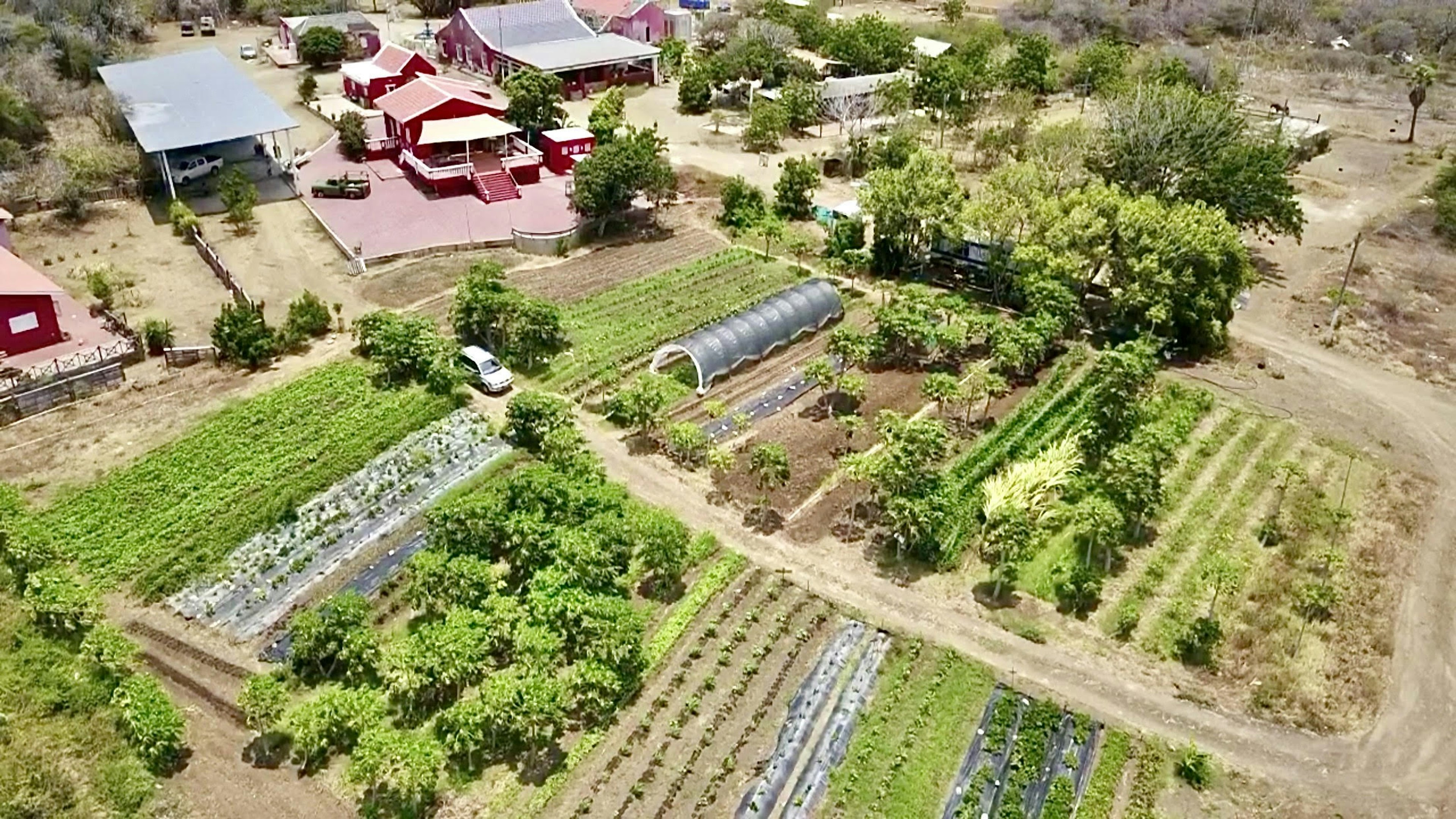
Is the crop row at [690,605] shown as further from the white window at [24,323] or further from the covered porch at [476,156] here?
the covered porch at [476,156]

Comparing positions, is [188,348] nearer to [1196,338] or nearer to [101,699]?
[101,699]

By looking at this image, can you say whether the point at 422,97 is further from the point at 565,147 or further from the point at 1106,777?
the point at 1106,777

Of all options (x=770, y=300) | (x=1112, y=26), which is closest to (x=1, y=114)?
(x=770, y=300)

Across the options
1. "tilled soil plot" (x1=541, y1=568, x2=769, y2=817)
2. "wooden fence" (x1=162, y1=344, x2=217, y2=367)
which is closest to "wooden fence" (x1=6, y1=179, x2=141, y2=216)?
"wooden fence" (x1=162, y1=344, x2=217, y2=367)

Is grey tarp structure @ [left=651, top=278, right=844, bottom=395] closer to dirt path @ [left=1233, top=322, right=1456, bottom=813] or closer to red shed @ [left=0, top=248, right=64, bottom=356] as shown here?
dirt path @ [left=1233, top=322, right=1456, bottom=813]

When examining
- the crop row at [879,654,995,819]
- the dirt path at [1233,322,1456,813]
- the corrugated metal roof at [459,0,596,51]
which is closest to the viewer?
the crop row at [879,654,995,819]

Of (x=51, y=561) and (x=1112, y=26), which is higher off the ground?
(x=1112, y=26)
